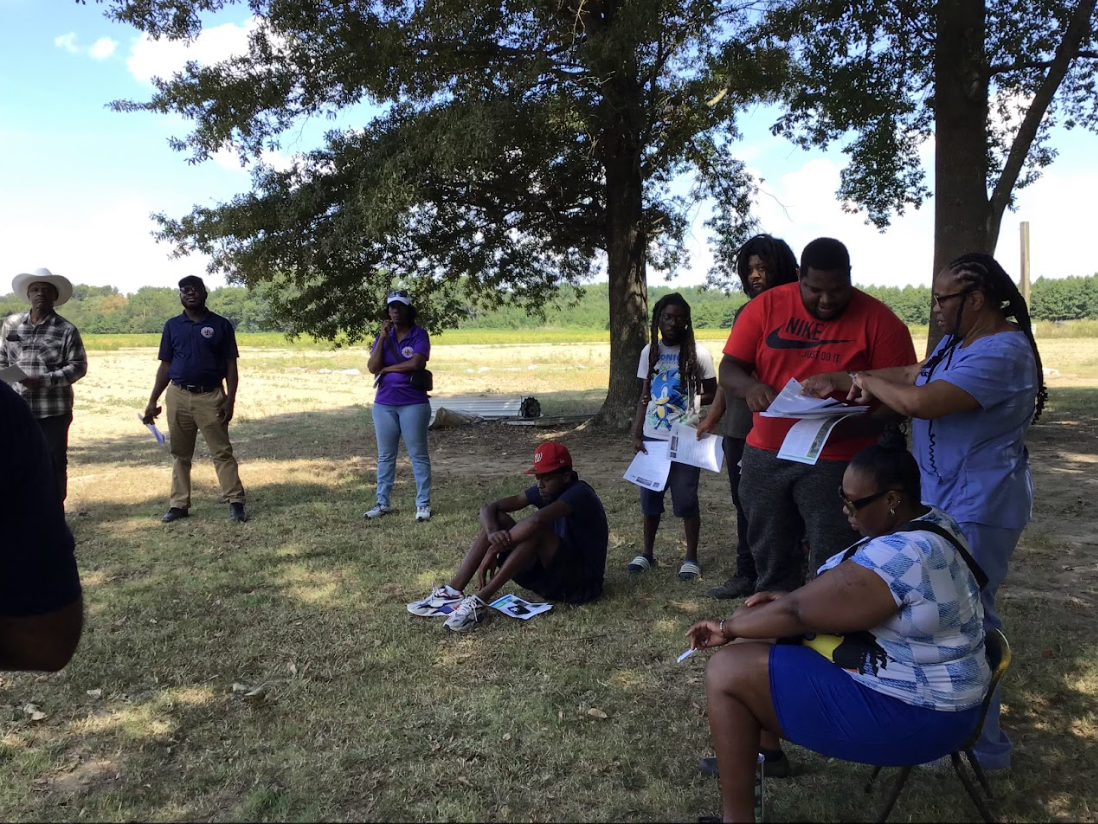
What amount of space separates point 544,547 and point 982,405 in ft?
8.46

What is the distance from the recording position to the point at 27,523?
1388mm

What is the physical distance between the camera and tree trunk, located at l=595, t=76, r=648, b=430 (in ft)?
40.2

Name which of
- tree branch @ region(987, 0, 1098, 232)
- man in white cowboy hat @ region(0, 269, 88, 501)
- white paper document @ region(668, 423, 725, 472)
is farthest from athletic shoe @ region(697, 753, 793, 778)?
Result: tree branch @ region(987, 0, 1098, 232)

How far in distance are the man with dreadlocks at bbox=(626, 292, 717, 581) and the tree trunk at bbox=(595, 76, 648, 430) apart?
6918mm

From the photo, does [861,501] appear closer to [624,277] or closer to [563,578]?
[563,578]

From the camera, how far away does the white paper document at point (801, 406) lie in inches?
132

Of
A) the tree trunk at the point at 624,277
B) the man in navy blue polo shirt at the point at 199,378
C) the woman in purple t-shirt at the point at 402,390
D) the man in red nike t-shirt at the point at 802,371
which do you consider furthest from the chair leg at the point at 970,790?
the tree trunk at the point at 624,277

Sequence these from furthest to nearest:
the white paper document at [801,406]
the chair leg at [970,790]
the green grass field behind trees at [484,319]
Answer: the green grass field behind trees at [484,319] → the white paper document at [801,406] → the chair leg at [970,790]

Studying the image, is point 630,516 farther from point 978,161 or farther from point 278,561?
point 978,161

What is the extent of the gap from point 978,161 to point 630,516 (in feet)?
18.4

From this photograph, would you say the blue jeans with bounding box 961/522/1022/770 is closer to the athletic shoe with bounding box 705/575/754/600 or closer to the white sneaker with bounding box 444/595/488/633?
the athletic shoe with bounding box 705/575/754/600

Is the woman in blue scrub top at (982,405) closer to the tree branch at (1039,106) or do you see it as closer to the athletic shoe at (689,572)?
the athletic shoe at (689,572)

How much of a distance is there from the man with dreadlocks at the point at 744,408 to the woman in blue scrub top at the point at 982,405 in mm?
1595

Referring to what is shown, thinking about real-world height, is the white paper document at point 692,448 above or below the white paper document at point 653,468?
above
